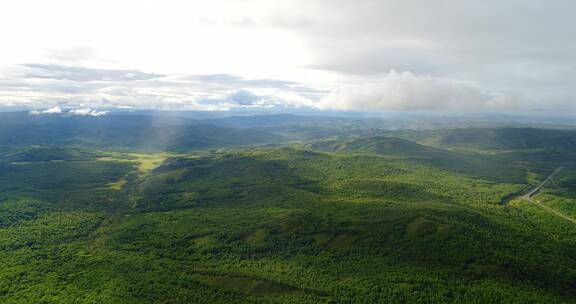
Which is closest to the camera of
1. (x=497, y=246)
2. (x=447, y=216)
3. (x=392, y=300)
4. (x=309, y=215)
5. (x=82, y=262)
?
(x=392, y=300)

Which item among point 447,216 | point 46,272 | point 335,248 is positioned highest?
point 447,216

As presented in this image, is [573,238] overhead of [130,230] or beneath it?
overhead

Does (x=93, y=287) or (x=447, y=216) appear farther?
(x=447, y=216)

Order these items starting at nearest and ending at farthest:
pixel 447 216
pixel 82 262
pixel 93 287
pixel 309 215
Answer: pixel 93 287
pixel 82 262
pixel 447 216
pixel 309 215

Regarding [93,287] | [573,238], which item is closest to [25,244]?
[93,287]

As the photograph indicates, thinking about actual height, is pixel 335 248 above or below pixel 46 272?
above

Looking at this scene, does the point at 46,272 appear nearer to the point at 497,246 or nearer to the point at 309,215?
the point at 309,215

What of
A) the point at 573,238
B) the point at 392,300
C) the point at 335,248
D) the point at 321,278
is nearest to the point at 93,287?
the point at 321,278

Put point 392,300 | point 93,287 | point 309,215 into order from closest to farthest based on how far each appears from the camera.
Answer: point 392,300 → point 93,287 → point 309,215

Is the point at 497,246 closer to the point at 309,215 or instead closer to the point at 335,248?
the point at 335,248
